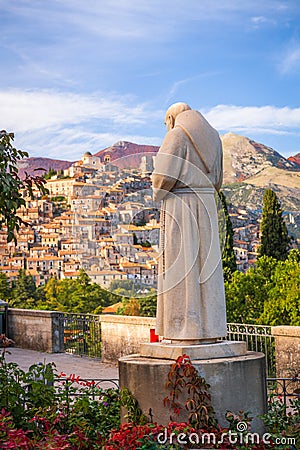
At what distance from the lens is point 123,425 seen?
5.57 m

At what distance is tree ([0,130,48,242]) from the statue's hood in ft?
5.49

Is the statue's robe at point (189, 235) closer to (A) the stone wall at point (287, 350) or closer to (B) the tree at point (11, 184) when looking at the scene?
(B) the tree at point (11, 184)

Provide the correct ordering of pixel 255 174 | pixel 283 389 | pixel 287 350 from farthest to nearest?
pixel 255 174 < pixel 287 350 < pixel 283 389

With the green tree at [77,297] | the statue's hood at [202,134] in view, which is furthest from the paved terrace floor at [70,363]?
the green tree at [77,297]

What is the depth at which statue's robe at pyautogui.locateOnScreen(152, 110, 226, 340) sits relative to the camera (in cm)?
591

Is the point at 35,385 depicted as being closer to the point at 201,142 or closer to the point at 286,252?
the point at 201,142

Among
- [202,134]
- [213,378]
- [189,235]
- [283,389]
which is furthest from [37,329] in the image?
[213,378]

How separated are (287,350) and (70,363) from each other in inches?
237

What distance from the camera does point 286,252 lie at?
3931cm

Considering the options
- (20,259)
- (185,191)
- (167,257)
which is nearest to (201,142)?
(185,191)

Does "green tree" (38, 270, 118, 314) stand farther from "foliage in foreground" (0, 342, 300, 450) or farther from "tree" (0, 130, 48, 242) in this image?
"foliage in foreground" (0, 342, 300, 450)

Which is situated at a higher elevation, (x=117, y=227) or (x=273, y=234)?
(x=273, y=234)

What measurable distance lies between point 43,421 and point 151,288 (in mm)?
1540

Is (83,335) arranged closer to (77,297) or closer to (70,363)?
(70,363)
